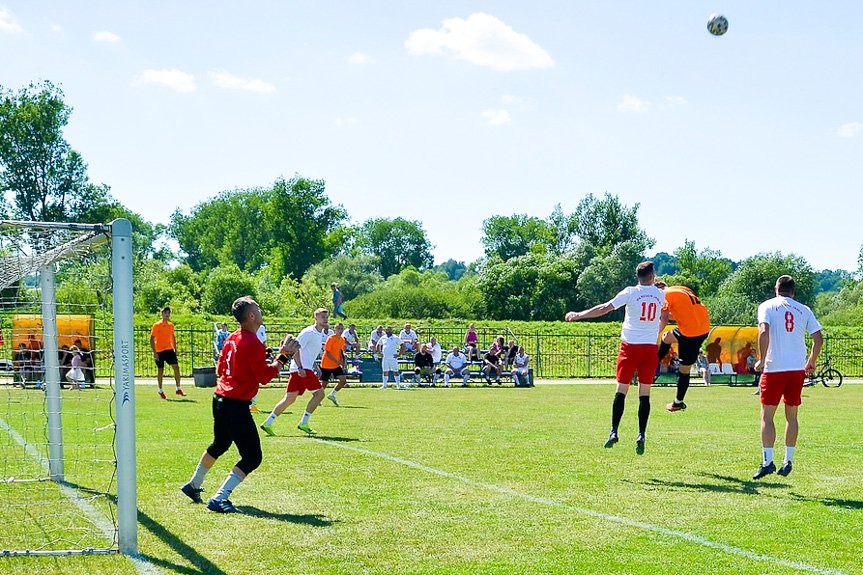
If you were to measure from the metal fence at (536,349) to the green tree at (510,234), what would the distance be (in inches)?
2163

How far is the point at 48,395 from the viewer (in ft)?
27.1

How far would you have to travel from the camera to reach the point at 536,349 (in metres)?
37.2

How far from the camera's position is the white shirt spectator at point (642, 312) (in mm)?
9602

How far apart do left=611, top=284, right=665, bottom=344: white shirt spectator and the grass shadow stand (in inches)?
174

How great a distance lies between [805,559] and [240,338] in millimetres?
4548

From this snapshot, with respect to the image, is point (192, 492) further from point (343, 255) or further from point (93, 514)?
point (343, 255)

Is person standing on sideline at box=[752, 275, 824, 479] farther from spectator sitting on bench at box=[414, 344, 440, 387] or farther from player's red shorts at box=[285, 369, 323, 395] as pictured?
spectator sitting on bench at box=[414, 344, 440, 387]

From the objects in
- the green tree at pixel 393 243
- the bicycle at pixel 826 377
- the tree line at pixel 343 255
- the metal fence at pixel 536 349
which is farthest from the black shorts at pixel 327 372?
the green tree at pixel 393 243

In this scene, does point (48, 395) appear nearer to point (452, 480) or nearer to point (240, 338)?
point (240, 338)

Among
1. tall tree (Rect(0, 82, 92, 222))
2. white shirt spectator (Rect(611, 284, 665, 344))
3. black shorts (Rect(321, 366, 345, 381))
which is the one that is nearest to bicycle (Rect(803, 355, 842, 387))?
black shorts (Rect(321, 366, 345, 381))

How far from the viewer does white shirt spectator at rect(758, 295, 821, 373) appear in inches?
335

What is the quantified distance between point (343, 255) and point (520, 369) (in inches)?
2276

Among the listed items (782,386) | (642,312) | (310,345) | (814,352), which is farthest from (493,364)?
(782,386)

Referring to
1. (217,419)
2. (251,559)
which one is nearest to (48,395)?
(217,419)
